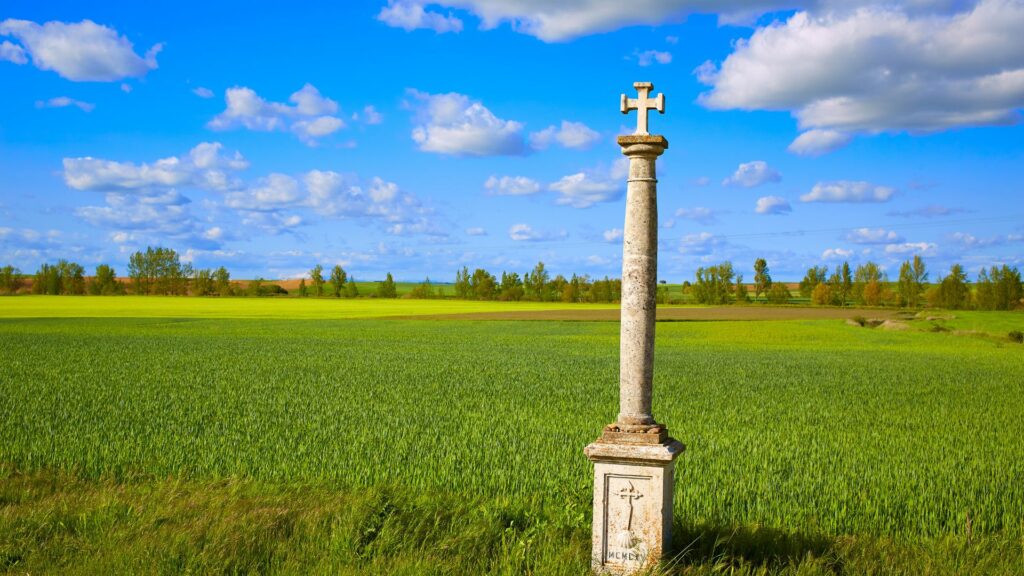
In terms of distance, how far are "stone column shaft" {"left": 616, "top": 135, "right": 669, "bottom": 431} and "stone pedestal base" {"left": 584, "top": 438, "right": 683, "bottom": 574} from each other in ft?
1.12

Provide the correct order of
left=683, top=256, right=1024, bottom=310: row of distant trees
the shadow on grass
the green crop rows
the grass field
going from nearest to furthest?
1. the shadow on grass
2. the grass field
3. the green crop rows
4. left=683, top=256, right=1024, bottom=310: row of distant trees

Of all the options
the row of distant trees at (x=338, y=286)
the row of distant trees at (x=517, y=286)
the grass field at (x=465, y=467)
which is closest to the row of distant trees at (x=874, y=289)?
the row of distant trees at (x=517, y=286)

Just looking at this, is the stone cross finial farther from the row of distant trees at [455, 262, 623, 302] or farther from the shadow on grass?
the row of distant trees at [455, 262, 623, 302]

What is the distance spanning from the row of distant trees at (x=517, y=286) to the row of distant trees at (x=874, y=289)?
0.44ft

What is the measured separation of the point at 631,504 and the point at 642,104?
3.47 meters

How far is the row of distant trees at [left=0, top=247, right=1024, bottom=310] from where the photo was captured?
10175cm

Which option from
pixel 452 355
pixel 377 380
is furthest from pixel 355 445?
pixel 452 355

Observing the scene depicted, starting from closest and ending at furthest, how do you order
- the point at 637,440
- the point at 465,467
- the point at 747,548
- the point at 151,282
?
the point at 637,440 < the point at 747,548 < the point at 465,467 < the point at 151,282

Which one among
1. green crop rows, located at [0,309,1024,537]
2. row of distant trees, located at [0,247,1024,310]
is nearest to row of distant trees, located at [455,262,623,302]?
row of distant trees, located at [0,247,1024,310]

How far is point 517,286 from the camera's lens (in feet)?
352

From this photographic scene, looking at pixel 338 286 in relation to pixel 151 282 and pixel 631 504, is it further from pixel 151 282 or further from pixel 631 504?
pixel 631 504

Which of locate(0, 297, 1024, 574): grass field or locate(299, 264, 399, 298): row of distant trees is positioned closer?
locate(0, 297, 1024, 574): grass field

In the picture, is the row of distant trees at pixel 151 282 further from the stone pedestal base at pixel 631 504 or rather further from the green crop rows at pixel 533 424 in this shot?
the stone pedestal base at pixel 631 504

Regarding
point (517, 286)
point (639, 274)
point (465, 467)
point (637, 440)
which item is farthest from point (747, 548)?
point (517, 286)
